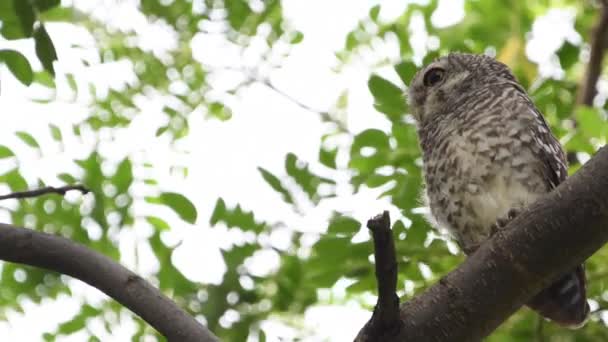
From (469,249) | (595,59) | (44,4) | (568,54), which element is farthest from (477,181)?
(44,4)

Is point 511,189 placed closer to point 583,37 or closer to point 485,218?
point 485,218

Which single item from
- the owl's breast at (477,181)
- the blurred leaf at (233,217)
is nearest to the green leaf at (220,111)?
the blurred leaf at (233,217)

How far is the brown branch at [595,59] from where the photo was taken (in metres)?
3.11

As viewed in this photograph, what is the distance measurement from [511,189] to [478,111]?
1.20 feet

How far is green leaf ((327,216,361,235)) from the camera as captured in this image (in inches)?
95.7

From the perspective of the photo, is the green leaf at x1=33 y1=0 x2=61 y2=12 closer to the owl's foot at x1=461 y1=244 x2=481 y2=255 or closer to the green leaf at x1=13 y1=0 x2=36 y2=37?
the green leaf at x1=13 y1=0 x2=36 y2=37

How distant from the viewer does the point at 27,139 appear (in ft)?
8.94

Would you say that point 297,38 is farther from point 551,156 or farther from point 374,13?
point 551,156

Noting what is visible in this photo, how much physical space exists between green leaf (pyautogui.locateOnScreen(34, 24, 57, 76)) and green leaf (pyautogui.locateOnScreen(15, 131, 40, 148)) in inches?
39.0

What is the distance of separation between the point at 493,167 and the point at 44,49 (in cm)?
132

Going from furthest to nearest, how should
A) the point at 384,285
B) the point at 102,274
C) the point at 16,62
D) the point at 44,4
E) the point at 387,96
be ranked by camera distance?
the point at 387,96 → the point at 16,62 → the point at 44,4 → the point at 102,274 → the point at 384,285

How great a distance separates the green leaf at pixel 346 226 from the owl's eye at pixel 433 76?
743 mm

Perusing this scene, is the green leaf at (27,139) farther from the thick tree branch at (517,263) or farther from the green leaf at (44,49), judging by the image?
the thick tree branch at (517,263)

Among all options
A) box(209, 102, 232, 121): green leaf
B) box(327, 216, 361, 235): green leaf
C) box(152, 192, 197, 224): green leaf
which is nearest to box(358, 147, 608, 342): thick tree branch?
box(327, 216, 361, 235): green leaf
